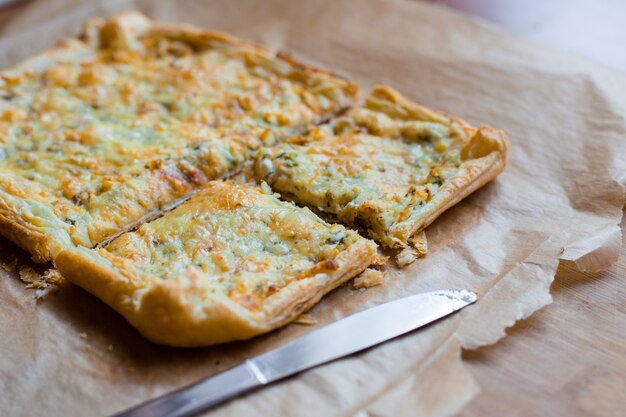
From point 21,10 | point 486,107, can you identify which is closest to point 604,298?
point 486,107

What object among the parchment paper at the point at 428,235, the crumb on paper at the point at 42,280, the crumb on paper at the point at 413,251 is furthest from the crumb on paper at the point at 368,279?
the crumb on paper at the point at 42,280

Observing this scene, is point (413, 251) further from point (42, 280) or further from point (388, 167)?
point (42, 280)

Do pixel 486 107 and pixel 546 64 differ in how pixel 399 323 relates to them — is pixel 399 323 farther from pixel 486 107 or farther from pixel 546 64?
pixel 546 64

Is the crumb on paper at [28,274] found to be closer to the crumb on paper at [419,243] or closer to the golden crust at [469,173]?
the golden crust at [469,173]

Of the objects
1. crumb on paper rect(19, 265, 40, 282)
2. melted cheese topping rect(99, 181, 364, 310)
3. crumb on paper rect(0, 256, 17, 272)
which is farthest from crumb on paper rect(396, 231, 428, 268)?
crumb on paper rect(0, 256, 17, 272)

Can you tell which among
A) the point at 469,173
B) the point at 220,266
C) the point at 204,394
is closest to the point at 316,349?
the point at 204,394
